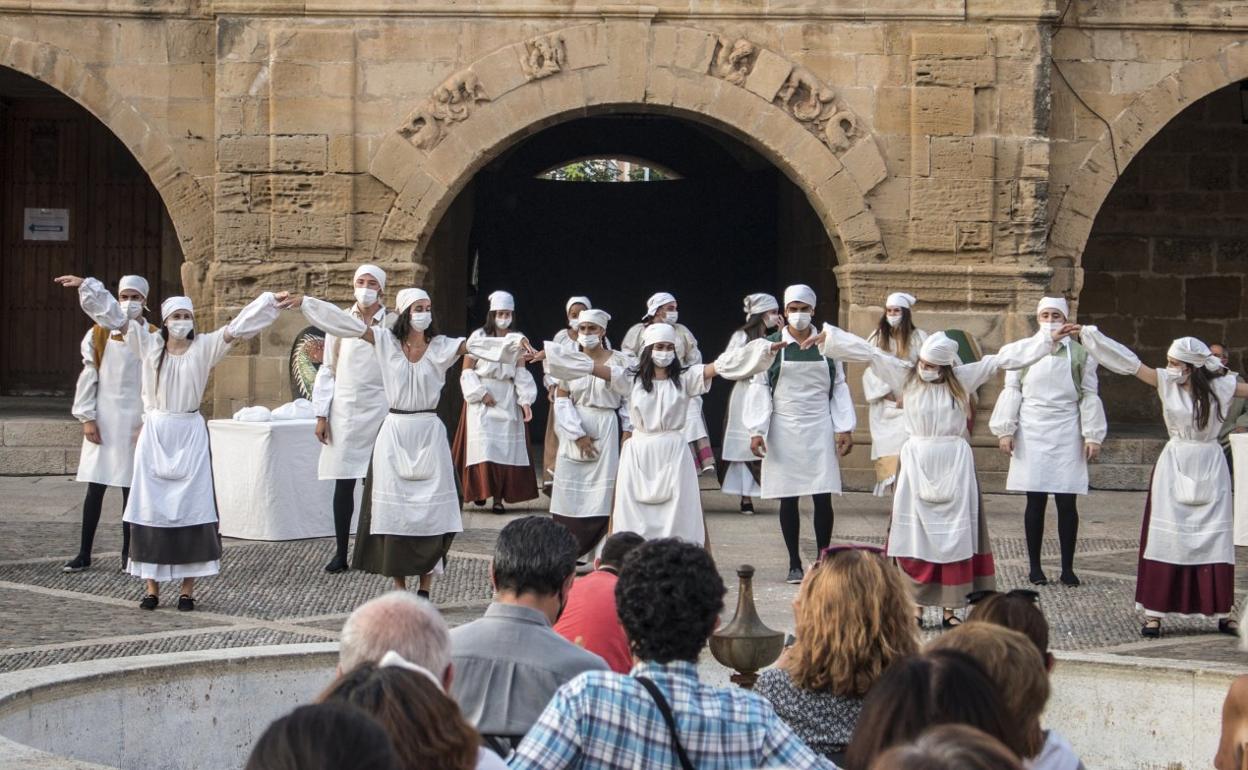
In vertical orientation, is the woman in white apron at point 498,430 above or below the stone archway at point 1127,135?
below

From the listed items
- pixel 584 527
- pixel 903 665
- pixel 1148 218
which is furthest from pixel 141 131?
pixel 903 665

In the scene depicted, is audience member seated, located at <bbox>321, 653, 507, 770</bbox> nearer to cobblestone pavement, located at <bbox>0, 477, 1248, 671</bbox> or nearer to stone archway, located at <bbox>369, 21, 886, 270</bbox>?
cobblestone pavement, located at <bbox>0, 477, 1248, 671</bbox>

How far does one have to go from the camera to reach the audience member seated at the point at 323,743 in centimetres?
270

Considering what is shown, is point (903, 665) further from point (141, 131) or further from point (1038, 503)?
point (141, 131)

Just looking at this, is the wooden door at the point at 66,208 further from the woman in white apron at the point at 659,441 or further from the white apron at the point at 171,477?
the woman in white apron at the point at 659,441

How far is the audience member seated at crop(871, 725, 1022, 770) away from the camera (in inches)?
102

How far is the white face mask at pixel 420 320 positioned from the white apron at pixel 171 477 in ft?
3.91

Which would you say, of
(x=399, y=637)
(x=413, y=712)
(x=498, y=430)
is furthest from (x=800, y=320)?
(x=413, y=712)

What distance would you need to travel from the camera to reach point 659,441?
32.4 ft

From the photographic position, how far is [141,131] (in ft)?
48.1

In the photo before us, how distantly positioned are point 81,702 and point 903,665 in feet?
11.8

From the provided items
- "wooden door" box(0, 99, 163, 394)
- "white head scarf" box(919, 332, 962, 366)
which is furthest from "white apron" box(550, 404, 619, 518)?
"wooden door" box(0, 99, 163, 394)

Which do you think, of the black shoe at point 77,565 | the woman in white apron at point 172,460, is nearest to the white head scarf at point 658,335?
the woman in white apron at point 172,460

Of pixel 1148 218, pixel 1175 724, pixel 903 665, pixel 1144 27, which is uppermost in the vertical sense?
pixel 1144 27
